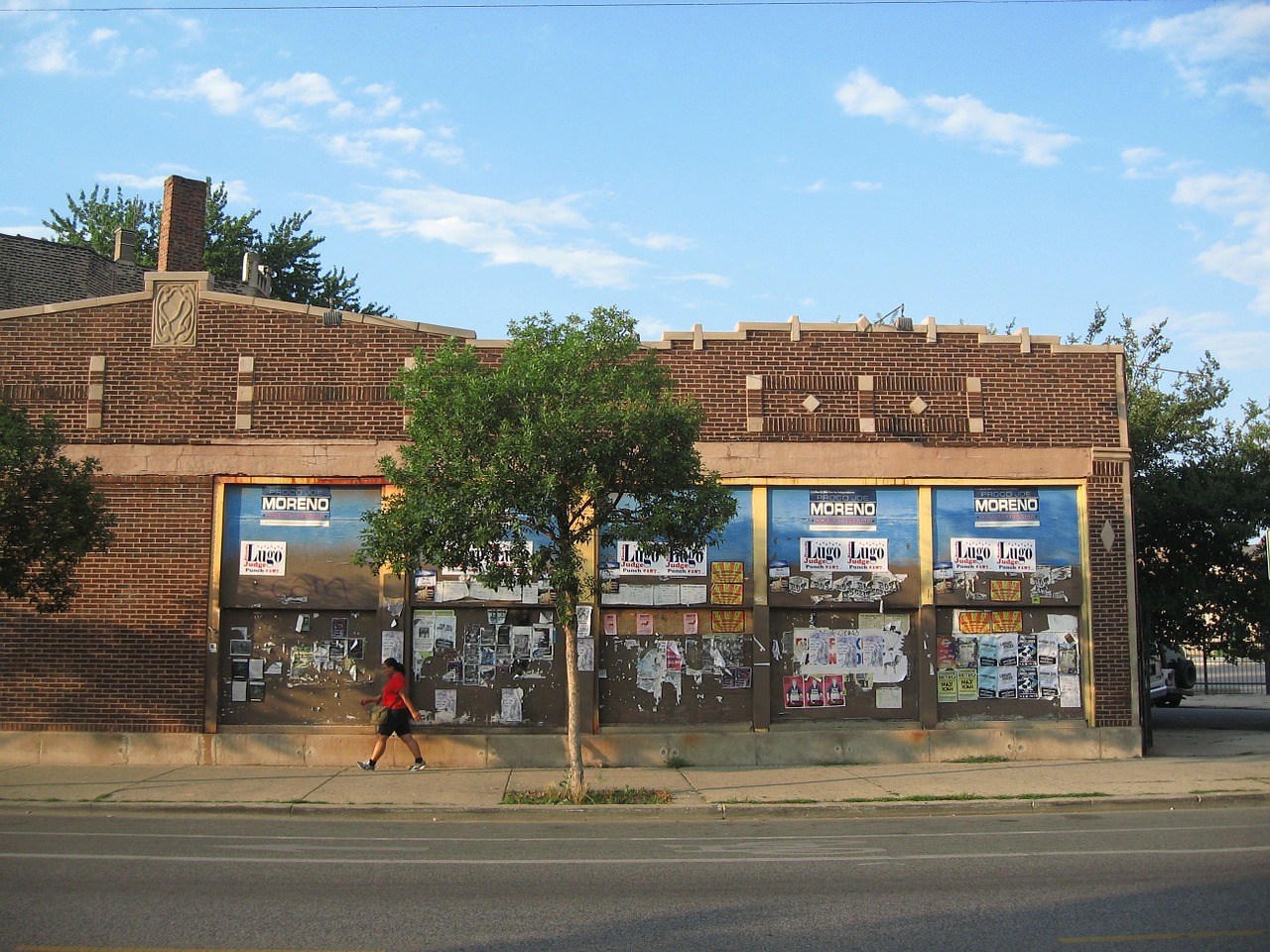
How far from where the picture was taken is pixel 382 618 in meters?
16.1

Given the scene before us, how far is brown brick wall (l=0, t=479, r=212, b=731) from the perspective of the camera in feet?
52.0

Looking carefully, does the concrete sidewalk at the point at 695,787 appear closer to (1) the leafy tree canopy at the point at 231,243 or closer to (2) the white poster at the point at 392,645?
(2) the white poster at the point at 392,645

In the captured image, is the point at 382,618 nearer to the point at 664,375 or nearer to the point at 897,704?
the point at 664,375

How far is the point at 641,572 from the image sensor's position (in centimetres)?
1638

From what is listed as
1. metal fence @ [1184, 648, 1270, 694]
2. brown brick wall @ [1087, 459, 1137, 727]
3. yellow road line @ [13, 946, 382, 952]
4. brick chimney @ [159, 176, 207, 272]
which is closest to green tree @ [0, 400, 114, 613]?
yellow road line @ [13, 946, 382, 952]

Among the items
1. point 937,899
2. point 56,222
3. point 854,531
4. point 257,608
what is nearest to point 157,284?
point 257,608

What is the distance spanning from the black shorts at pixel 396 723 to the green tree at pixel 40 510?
420 centimetres

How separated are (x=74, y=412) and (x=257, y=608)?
3.90 meters

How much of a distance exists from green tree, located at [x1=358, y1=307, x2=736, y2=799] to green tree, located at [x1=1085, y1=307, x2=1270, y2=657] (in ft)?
32.8

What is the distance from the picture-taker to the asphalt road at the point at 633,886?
6906 millimetres

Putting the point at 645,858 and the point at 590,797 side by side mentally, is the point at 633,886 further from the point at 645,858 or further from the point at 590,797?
the point at 590,797

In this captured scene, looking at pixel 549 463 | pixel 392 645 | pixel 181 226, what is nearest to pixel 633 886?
pixel 549 463

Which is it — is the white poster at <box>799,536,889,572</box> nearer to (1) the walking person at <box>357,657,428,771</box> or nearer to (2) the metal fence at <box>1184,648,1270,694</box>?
(1) the walking person at <box>357,657,428,771</box>

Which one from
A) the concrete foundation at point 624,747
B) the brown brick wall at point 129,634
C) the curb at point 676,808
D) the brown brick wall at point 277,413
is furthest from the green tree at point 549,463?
the brown brick wall at point 129,634
